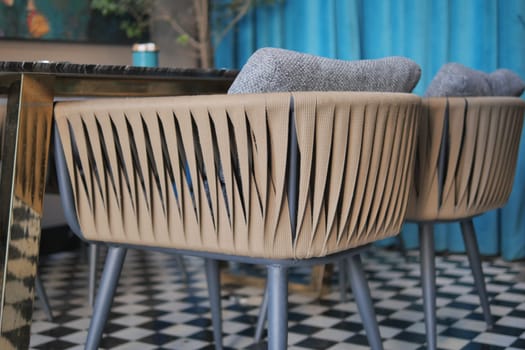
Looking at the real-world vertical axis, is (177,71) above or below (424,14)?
below

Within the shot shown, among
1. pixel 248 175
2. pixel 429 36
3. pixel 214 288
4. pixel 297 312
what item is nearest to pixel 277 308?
pixel 248 175

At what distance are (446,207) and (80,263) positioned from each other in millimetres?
2302

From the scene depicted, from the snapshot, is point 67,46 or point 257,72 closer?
point 257,72

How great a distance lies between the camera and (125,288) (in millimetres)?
3350

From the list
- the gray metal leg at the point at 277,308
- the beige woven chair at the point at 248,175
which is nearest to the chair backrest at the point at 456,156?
the beige woven chair at the point at 248,175

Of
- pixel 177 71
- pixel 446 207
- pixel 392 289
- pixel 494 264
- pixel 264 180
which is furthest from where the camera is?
pixel 494 264

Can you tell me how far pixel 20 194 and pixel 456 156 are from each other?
1.16m

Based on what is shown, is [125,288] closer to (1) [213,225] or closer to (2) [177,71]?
(2) [177,71]

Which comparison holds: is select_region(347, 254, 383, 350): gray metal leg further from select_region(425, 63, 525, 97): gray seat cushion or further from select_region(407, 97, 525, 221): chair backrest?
select_region(425, 63, 525, 97): gray seat cushion

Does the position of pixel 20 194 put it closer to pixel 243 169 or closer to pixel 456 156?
pixel 243 169

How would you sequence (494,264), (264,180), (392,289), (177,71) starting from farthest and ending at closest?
(494,264), (392,289), (177,71), (264,180)

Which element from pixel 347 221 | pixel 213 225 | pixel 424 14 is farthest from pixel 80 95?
pixel 424 14

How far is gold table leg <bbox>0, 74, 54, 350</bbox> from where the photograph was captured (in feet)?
5.66

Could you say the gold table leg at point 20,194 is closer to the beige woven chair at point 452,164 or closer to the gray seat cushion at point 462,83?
the beige woven chair at point 452,164
